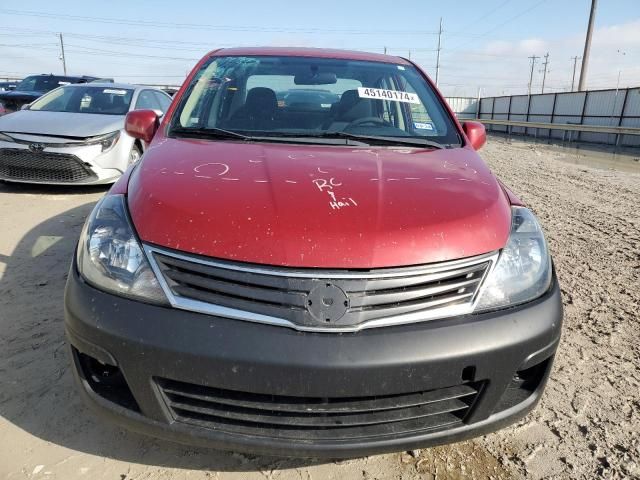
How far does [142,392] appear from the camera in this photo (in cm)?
151

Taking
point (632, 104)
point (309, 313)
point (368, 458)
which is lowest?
point (632, 104)

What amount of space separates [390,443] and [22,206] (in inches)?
199

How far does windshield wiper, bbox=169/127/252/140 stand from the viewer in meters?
2.38

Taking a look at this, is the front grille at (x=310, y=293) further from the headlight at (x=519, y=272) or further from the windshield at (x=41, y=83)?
the windshield at (x=41, y=83)

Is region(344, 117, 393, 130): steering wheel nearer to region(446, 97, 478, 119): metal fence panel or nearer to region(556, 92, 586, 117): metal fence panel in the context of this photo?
region(556, 92, 586, 117): metal fence panel

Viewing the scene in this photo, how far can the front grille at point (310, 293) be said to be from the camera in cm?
147

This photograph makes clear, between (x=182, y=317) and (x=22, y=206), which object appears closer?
(x=182, y=317)

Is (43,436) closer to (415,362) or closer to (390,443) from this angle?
(390,443)

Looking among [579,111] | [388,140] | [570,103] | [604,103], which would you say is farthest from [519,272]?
[570,103]

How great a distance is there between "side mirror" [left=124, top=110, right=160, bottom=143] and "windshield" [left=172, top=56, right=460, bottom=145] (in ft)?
0.78

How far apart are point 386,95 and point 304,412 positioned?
1.95 meters

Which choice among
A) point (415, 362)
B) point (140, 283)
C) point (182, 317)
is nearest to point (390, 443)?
point (415, 362)

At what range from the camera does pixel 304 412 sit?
1.51m

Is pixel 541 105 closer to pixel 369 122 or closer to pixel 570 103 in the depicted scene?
pixel 570 103
